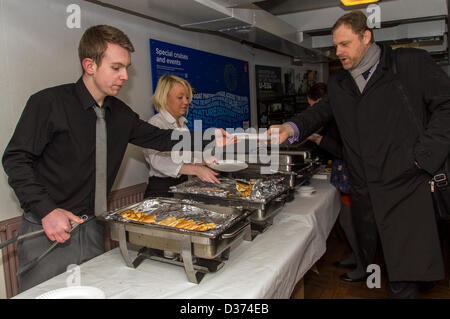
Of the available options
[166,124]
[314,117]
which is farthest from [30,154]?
[314,117]

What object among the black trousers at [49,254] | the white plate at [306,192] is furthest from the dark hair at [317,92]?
the black trousers at [49,254]

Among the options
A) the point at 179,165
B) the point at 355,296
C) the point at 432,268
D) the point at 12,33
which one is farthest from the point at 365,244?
the point at 12,33

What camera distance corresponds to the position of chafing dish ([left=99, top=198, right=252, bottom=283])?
1091mm

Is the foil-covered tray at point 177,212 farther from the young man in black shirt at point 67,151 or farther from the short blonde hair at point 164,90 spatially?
the short blonde hair at point 164,90

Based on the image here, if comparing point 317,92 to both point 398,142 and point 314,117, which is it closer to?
point 314,117

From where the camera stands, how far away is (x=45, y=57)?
1.89 m

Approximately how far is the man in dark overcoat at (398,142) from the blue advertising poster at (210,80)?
56.8 inches

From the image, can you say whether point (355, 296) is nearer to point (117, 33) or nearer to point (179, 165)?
point (179, 165)

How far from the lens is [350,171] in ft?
6.00

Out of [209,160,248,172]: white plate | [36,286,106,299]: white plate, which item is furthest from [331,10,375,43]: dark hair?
[36,286,106,299]: white plate

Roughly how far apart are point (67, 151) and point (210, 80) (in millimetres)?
2154

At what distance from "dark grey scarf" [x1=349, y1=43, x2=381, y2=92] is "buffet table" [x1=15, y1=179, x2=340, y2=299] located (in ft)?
2.65

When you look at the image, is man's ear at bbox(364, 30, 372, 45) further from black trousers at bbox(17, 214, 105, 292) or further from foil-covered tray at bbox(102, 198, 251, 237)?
black trousers at bbox(17, 214, 105, 292)

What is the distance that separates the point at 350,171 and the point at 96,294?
1.40 meters
